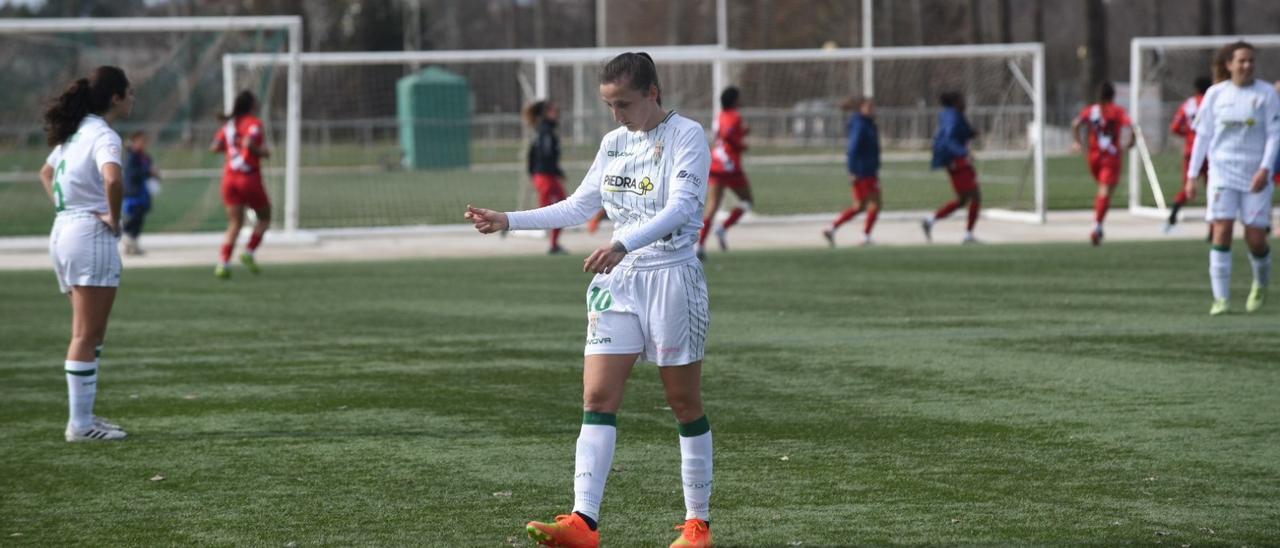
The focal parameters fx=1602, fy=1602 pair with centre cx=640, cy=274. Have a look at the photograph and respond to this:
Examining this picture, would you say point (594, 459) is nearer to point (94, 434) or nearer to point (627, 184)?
point (627, 184)

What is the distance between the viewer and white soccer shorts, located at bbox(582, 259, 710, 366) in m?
5.40

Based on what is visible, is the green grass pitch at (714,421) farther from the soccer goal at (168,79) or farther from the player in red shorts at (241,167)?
the soccer goal at (168,79)

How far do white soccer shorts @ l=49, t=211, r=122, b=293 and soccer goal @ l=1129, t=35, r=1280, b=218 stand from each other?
14.9 m

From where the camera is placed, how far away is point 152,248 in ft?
68.0

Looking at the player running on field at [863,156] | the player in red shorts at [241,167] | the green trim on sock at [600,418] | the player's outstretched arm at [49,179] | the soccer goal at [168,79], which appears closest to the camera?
the green trim on sock at [600,418]

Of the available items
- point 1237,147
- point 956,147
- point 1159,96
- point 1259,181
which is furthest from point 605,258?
point 1159,96

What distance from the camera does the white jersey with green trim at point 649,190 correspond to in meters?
5.27

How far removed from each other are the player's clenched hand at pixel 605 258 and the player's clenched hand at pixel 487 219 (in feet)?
1.71

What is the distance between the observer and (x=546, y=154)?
1900 centimetres

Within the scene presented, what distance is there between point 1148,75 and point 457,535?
21836mm

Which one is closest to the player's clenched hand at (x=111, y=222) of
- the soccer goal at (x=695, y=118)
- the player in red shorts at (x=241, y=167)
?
the player in red shorts at (x=241, y=167)

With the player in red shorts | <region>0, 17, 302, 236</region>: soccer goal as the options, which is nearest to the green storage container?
<region>0, 17, 302, 236</region>: soccer goal

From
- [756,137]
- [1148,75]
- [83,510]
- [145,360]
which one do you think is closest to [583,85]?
[756,137]

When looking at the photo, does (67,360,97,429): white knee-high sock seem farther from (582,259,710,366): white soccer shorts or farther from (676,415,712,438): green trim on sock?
(676,415,712,438): green trim on sock
